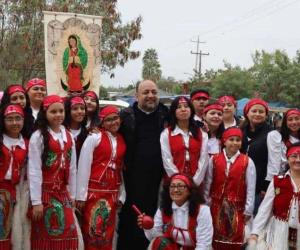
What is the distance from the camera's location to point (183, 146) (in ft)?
17.5

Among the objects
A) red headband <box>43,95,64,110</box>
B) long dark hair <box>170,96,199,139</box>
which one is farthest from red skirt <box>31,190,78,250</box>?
long dark hair <box>170,96,199,139</box>

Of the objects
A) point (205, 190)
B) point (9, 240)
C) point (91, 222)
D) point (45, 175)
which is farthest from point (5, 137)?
point (205, 190)

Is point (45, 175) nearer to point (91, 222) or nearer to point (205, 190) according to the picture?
point (91, 222)

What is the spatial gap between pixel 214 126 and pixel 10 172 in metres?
2.36

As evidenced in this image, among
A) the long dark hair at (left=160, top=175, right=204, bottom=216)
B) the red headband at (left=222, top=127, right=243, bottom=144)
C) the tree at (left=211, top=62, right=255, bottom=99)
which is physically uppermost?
the tree at (left=211, top=62, right=255, bottom=99)

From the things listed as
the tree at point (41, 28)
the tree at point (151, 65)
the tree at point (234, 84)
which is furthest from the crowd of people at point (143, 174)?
the tree at point (151, 65)

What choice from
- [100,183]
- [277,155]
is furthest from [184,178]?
[277,155]

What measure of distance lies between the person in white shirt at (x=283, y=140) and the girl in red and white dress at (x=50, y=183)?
2244 millimetres

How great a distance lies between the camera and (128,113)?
558 cm

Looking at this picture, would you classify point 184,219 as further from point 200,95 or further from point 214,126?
point 200,95

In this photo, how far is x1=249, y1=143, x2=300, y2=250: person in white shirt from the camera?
4.64 m

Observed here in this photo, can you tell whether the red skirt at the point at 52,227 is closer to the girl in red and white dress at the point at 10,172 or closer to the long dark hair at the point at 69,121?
the girl in red and white dress at the point at 10,172

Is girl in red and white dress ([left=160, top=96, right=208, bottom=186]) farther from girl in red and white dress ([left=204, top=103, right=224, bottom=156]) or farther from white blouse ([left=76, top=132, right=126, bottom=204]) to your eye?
white blouse ([left=76, top=132, right=126, bottom=204])

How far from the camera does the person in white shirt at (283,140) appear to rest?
5516 millimetres
